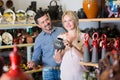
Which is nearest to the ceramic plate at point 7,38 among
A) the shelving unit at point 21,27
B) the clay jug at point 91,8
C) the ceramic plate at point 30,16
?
the shelving unit at point 21,27

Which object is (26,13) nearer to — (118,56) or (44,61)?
(44,61)

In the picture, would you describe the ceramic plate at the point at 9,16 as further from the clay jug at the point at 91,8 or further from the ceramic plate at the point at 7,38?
the clay jug at the point at 91,8

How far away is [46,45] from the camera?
3.14m

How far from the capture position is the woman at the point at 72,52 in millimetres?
2385

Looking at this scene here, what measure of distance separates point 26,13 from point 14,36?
1.37 feet

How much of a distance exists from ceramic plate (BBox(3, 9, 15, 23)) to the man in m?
0.67

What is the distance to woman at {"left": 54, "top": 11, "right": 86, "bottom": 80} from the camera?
238 centimetres

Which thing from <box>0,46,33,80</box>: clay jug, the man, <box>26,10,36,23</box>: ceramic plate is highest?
<box>0,46,33,80</box>: clay jug

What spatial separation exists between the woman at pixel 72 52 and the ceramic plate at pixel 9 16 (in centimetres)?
140

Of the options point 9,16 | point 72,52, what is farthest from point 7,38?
point 72,52

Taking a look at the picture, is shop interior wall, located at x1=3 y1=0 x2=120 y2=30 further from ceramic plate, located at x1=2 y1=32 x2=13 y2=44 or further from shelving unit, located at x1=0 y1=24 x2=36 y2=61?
ceramic plate, located at x1=2 y1=32 x2=13 y2=44

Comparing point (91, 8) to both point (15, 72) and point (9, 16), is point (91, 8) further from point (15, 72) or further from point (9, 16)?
point (15, 72)

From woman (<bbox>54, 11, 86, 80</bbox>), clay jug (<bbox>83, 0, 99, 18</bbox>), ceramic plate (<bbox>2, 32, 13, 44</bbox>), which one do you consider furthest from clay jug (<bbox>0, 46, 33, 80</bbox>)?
ceramic plate (<bbox>2, 32, 13, 44</bbox>)

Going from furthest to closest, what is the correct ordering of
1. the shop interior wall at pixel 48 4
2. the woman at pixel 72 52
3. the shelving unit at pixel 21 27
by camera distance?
the shop interior wall at pixel 48 4
the shelving unit at pixel 21 27
the woman at pixel 72 52
